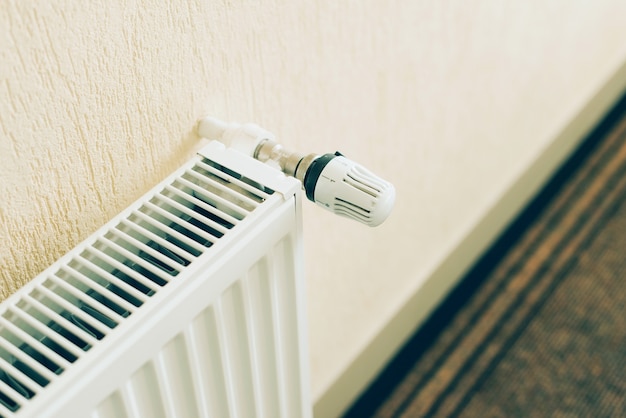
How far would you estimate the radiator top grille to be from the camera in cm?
39

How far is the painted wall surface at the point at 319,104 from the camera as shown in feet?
1.36

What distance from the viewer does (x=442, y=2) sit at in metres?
0.77

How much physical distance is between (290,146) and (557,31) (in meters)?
0.64

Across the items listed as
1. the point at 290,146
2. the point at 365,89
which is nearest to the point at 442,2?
the point at 365,89

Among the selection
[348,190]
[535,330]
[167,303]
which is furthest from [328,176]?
[535,330]

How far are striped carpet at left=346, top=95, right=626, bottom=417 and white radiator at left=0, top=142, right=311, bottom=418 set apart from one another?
2.05 feet

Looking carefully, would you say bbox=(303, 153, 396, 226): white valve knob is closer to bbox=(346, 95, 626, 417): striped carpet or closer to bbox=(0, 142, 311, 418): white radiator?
bbox=(0, 142, 311, 418): white radiator

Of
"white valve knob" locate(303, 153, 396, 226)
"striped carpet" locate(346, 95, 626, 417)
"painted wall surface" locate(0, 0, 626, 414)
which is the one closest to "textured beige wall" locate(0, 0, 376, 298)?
"painted wall surface" locate(0, 0, 626, 414)

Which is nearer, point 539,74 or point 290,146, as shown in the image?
point 290,146

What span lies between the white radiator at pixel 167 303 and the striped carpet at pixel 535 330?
2.05ft

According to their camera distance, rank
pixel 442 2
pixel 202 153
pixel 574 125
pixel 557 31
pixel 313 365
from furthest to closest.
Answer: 1. pixel 574 125
2. pixel 557 31
3. pixel 313 365
4. pixel 442 2
5. pixel 202 153

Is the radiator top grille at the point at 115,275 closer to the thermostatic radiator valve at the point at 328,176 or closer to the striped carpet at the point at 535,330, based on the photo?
the thermostatic radiator valve at the point at 328,176

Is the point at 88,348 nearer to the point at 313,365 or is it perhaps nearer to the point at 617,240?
the point at 313,365

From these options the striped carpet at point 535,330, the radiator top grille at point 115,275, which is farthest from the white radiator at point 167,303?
the striped carpet at point 535,330
